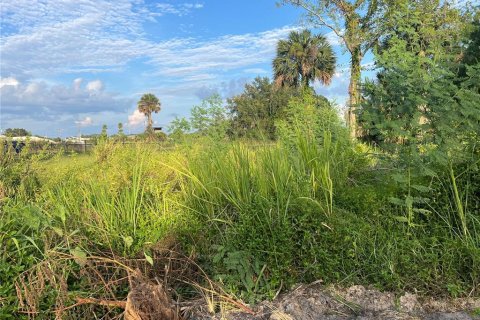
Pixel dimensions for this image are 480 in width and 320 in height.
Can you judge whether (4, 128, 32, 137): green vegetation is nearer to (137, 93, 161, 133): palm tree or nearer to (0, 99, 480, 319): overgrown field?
(0, 99, 480, 319): overgrown field

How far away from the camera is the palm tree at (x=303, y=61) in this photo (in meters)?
37.1

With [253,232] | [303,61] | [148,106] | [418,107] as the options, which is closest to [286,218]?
[253,232]

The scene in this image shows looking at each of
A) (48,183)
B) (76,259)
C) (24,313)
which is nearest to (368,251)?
(76,259)

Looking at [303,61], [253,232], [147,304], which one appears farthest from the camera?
[303,61]

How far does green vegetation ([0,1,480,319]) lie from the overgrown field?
1 centimetres

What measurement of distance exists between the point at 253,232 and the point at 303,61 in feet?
117

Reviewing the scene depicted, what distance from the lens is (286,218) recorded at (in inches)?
133

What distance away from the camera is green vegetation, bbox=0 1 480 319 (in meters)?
3.13

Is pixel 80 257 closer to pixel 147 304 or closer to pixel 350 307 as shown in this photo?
pixel 147 304

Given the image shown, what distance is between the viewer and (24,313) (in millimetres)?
2953

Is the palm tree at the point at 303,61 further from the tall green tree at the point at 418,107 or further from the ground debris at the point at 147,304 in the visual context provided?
the ground debris at the point at 147,304

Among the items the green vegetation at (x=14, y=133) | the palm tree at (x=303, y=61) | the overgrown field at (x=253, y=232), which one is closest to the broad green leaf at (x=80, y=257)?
the overgrown field at (x=253, y=232)

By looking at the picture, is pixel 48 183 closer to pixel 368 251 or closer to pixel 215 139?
pixel 215 139

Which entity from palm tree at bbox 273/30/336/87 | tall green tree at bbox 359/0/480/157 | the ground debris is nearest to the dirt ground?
the ground debris
